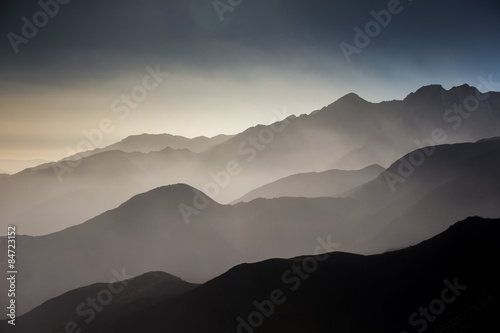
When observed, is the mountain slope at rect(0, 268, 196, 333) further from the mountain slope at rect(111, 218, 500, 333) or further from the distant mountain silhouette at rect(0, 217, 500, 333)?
Answer: the mountain slope at rect(111, 218, 500, 333)

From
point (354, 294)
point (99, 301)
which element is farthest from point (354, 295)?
point (99, 301)

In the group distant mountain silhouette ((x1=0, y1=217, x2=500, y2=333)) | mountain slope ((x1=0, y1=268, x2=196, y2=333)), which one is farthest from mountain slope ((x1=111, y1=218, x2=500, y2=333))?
mountain slope ((x1=0, y1=268, x2=196, y2=333))

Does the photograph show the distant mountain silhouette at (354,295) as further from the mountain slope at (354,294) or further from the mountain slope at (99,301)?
the mountain slope at (99,301)

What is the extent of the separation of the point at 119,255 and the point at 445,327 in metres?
165

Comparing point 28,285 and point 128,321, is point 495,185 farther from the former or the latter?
point 28,285

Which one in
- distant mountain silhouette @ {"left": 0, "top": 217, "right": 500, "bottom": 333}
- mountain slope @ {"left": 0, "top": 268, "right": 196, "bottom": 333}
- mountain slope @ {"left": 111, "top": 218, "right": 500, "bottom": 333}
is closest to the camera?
distant mountain silhouette @ {"left": 0, "top": 217, "right": 500, "bottom": 333}

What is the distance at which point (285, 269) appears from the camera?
72.9m

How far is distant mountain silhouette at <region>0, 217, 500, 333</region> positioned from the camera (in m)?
57.0

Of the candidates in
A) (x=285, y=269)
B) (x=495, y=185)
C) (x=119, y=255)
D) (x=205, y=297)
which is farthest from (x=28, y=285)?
(x=495, y=185)

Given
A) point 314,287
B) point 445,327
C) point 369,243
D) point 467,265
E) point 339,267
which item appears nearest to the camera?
point 445,327

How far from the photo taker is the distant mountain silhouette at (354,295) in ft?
187

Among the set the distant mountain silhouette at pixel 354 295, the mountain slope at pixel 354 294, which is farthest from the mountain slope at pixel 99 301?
the mountain slope at pixel 354 294

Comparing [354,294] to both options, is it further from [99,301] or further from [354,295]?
[99,301]

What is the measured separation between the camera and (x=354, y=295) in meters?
64.6
